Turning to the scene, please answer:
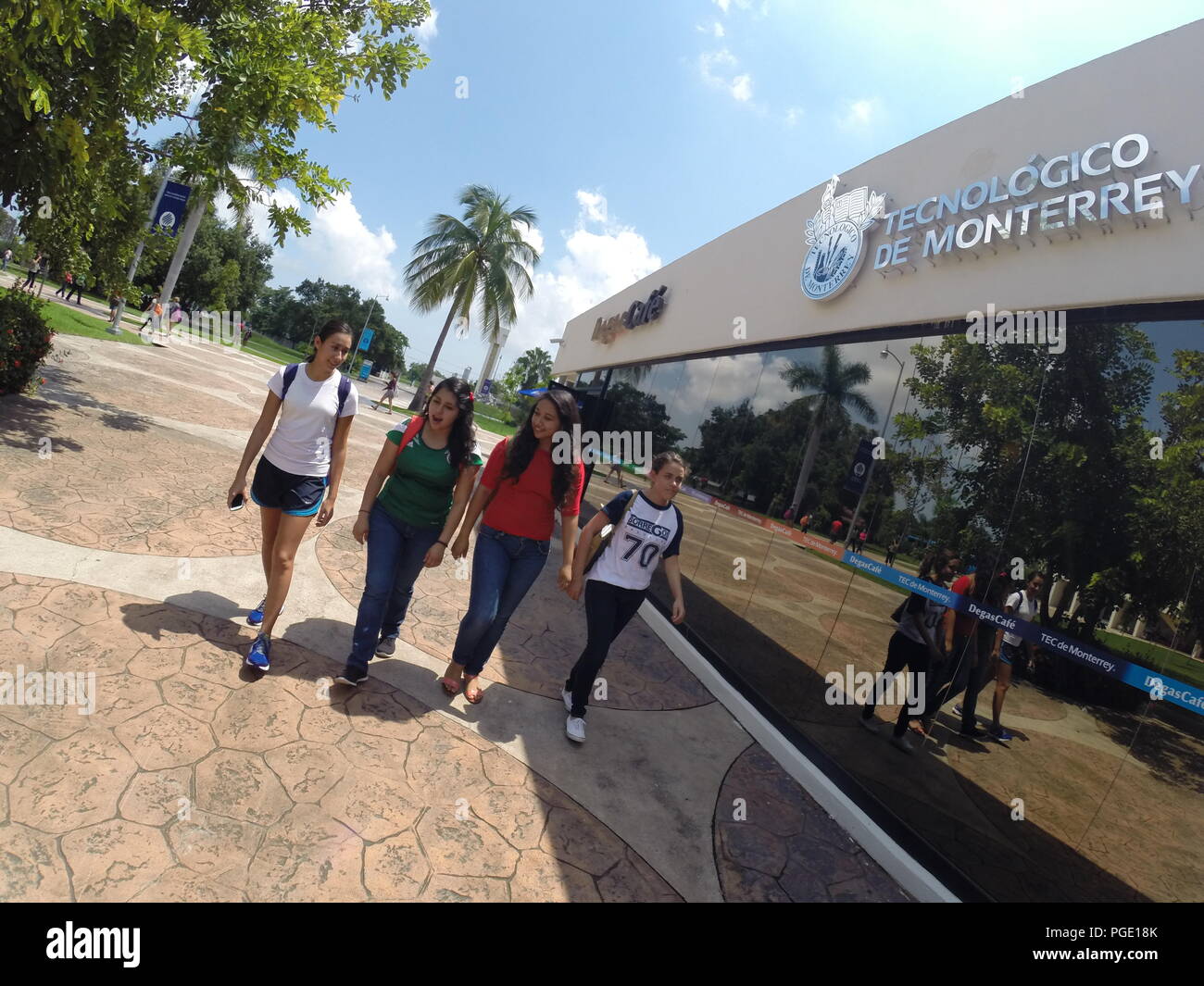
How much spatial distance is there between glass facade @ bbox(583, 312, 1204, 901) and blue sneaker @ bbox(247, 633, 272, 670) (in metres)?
3.55

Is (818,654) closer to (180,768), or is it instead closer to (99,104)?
(180,768)

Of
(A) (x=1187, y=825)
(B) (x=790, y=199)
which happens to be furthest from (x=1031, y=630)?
(B) (x=790, y=199)

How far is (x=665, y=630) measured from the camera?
6945mm

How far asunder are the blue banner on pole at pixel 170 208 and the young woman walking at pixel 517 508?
7.38 metres

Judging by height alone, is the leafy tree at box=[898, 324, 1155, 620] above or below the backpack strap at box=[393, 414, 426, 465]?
above

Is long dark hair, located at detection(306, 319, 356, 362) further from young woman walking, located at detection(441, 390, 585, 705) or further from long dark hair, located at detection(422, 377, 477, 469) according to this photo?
young woman walking, located at detection(441, 390, 585, 705)

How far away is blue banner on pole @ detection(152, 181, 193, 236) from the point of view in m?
8.61

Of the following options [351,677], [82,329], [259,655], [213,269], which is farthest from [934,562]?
[213,269]

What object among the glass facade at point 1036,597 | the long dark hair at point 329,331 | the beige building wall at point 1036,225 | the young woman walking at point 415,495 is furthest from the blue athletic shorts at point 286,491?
the beige building wall at point 1036,225

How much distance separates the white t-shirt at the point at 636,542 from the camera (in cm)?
396

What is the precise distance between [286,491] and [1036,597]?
13.0 ft

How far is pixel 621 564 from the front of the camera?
3.96 meters

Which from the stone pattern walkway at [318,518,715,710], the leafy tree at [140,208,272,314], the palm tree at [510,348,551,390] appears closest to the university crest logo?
the stone pattern walkway at [318,518,715,710]

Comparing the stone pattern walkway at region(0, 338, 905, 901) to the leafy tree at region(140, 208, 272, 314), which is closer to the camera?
the stone pattern walkway at region(0, 338, 905, 901)
